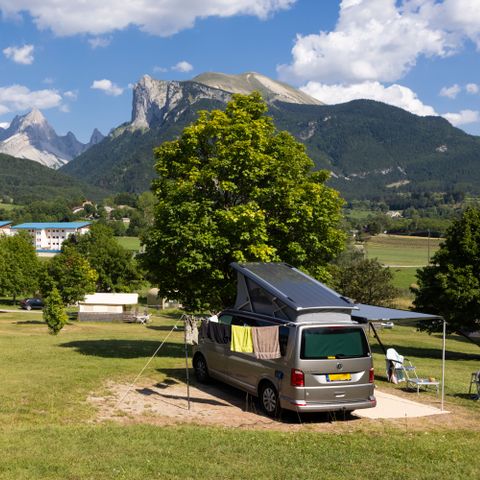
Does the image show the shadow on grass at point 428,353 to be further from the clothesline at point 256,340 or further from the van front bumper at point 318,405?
the clothesline at point 256,340

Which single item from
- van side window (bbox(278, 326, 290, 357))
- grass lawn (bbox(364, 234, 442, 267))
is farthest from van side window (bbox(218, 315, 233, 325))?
grass lawn (bbox(364, 234, 442, 267))

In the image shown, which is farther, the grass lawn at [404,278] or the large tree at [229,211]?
the grass lawn at [404,278]

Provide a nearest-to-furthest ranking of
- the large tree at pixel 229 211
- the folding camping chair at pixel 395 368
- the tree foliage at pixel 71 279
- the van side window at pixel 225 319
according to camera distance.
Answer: the van side window at pixel 225 319
the folding camping chair at pixel 395 368
the large tree at pixel 229 211
the tree foliage at pixel 71 279

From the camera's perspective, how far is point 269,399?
12.9m

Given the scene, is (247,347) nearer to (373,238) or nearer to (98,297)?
(98,297)

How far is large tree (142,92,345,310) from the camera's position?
19.4 meters

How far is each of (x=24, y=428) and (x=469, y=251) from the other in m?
29.7

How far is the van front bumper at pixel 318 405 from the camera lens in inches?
474

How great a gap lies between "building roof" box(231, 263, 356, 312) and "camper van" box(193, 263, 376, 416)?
Result: 0.08 feet

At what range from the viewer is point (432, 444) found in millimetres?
10828

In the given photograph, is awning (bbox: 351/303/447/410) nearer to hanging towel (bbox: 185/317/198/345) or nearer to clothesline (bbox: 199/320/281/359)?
clothesline (bbox: 199/320/281/359)

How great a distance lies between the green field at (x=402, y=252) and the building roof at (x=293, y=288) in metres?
83.3

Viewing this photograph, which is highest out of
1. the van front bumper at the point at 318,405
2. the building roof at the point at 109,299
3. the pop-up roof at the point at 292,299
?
the pop-up roof at the point at 292,299

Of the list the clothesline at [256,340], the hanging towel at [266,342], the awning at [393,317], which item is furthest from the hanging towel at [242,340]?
the awning at [393,317]
